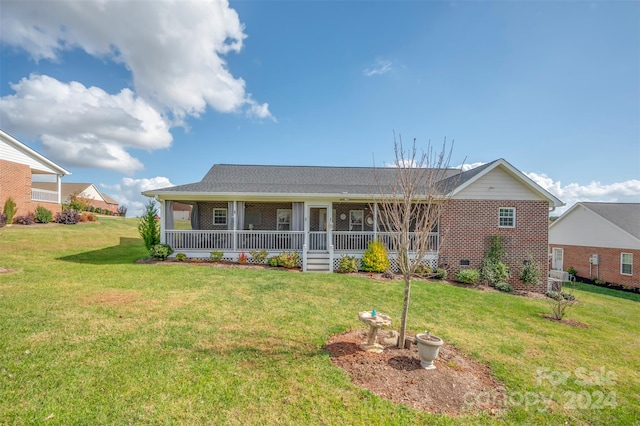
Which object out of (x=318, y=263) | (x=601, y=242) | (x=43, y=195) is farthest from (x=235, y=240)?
(x=601, y=242)

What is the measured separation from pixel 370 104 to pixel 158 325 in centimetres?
1318

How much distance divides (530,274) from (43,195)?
31223 mm

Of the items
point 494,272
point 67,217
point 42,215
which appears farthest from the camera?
point 67,217

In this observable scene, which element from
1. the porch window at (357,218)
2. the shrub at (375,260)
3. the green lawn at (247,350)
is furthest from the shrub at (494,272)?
the porch window at (357,218)

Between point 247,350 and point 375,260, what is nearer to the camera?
point 247,350

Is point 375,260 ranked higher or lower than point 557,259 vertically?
higher

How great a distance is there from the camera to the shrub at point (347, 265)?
12.4 metres

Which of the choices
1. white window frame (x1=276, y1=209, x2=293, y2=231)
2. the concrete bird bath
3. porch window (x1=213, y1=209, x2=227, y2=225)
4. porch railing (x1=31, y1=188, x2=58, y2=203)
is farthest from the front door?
porch railing (x1=31, y1=188, x2=58, y2=203)

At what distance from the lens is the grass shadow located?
12469 millimetres

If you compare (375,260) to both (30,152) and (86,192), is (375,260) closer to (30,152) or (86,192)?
(30,152)

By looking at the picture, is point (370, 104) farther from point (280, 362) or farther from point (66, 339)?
point (66, 339)

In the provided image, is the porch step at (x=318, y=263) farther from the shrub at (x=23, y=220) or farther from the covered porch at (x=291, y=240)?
the shrub at (x=23, y=220)

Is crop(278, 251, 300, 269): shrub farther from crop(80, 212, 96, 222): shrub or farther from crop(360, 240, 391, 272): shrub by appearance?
crop(80, 212, 96, 222): shrub

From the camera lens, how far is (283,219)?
53.4 ft
